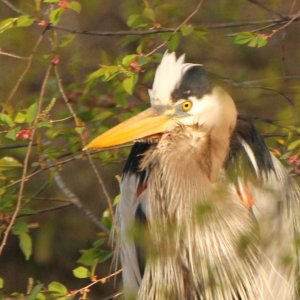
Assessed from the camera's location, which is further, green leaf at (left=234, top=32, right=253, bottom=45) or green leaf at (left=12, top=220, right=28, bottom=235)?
green leaf at (left=12, top=220, right=28, bottom=235)

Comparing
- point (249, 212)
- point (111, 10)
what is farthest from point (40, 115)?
point (111, 10)

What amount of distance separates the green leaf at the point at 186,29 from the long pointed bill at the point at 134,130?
10.6 inches

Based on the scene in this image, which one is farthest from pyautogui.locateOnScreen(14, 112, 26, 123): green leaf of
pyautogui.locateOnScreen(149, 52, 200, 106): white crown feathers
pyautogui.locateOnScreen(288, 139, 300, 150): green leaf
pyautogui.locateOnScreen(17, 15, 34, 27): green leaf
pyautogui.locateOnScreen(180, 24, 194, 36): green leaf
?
pyautogui.locateOnScreen(288, 139, 300, 150): green leaf

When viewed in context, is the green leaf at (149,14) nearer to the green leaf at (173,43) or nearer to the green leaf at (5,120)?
the green leaf at (173,43)

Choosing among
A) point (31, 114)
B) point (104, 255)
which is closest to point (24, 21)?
point (31, 114)

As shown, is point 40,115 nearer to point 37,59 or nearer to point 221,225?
point 37,59

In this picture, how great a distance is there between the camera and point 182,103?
3109 millimetres

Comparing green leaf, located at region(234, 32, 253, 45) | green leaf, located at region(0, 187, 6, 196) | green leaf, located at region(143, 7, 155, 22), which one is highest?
green leaf, located at region(143, 7, 155, 22)

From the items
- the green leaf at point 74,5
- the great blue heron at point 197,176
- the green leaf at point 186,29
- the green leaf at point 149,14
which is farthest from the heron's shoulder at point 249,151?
Result: the green leaf at point 74,5

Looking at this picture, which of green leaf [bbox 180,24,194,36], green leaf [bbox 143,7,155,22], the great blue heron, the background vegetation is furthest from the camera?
green leaf [bbox 143,7,155,22]

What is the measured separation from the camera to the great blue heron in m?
3.02

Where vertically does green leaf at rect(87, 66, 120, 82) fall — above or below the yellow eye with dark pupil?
above

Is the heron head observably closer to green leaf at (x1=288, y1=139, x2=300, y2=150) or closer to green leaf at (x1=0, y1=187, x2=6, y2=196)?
green leaf at (x1=288, y1=139, x2=300, y2=150)

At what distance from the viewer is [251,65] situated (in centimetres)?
357
